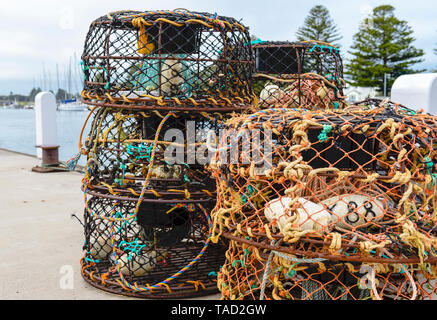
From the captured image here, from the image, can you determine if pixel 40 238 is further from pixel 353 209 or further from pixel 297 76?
pixel 353 209

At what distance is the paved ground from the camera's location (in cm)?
309

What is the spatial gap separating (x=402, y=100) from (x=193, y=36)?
278 cm

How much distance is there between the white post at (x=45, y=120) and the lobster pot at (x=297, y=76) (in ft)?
20.9

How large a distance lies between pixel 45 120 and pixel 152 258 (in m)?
7.10

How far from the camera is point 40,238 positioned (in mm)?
4230

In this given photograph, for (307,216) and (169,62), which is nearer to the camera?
(307,216)

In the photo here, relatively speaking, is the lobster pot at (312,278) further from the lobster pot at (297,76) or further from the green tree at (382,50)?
the green tree at (382,50)

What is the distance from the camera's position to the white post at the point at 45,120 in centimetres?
941

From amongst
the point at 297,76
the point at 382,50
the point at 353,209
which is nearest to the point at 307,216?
the point at 353,209

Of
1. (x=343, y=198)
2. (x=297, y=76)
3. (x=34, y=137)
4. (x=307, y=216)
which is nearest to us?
(x=307, y=216)

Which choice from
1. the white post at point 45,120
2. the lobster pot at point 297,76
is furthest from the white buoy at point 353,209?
the white post at point 45,120

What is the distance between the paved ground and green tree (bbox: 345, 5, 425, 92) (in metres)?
38.4

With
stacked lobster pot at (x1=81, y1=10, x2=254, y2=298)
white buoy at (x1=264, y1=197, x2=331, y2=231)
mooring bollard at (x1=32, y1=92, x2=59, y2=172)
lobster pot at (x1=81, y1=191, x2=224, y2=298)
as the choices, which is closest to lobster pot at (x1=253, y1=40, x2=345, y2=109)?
stacked lobster pot at (x1=81, y1=10, x2=254, y2=298)
